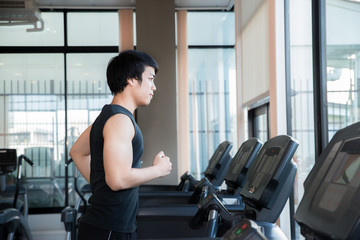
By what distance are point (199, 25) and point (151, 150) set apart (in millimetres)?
1993

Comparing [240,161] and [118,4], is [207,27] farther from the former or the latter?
[240,161]

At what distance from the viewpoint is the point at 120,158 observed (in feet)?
5.75

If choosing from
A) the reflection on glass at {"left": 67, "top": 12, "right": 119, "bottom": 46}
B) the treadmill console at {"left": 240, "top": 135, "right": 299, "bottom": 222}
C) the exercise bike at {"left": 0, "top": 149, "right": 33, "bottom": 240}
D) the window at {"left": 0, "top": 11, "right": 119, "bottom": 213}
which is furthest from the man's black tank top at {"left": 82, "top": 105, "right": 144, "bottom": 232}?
the reflection on glass at {"left": 67, "top": 12, "right": 119, "bottom": 46}

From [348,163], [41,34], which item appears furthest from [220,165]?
[41,34]

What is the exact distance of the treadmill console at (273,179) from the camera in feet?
5.48

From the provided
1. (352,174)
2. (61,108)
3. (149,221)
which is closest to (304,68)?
(149,221)

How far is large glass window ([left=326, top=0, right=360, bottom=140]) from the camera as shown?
2.63 metres

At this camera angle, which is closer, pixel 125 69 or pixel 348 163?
pixel 348 163

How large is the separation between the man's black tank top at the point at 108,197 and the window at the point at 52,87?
201 inches

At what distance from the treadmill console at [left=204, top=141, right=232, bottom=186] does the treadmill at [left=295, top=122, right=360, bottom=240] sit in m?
2.48

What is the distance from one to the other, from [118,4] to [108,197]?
519 centimetres

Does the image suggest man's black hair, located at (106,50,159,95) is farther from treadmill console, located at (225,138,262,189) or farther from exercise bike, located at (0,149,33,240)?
exercise bike, located at (0,149,33,240)

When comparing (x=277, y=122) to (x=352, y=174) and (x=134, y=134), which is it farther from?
(x=352, y=174)

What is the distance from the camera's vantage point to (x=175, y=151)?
20.4 ft
